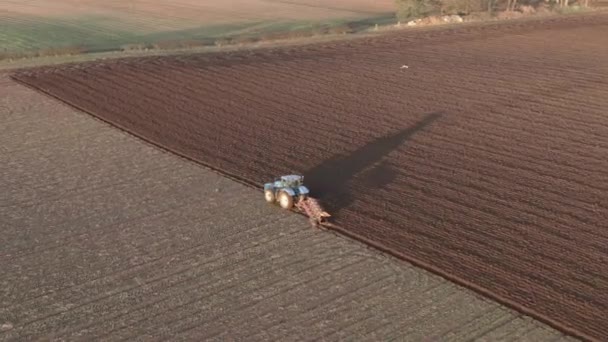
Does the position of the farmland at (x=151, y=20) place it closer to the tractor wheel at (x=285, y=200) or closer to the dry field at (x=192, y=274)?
the dry field at (x=192, y=274)

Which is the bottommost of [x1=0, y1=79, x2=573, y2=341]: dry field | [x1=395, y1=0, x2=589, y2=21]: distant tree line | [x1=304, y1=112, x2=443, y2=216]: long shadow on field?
[x1=0, y1=79, x2=573, y2=341]: dry field

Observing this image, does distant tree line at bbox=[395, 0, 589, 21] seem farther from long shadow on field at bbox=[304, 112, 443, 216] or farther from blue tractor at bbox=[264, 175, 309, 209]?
blue tractor at bbox=[264, 175, 309, 209]

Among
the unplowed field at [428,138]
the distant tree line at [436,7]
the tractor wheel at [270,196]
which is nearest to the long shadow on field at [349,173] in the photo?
the unplowed field at [428,138]

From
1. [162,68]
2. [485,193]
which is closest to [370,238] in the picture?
[485,193]

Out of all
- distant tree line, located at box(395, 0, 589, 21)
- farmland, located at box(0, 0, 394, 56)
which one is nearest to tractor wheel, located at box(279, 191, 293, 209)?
farmland, located at box(0, 0, 394, 56)

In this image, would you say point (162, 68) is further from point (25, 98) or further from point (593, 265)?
point (593, 265)

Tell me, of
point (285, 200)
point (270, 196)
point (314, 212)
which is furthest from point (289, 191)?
point (314, 212)
